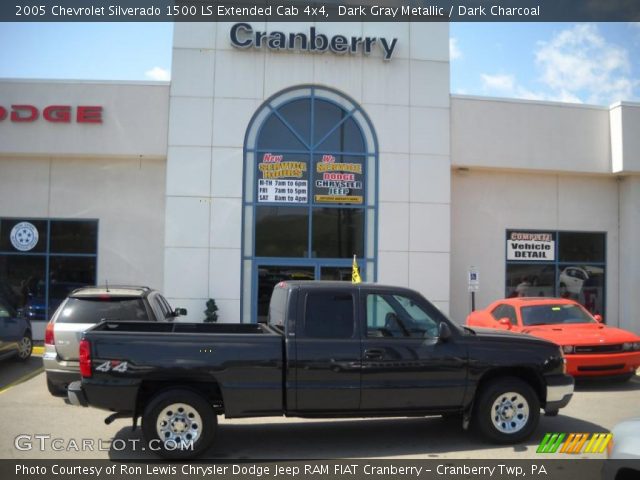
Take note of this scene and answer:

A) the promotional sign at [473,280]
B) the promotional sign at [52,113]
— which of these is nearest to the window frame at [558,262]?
the promotional sign at [473,280]

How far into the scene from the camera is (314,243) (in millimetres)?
15391

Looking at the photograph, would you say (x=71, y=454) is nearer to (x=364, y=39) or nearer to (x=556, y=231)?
(x=364, y=39)

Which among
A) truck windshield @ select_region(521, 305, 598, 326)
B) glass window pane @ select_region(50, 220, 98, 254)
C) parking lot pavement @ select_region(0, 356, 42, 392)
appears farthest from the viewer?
glass window pane @ select_region(50, 220, 98, 254)

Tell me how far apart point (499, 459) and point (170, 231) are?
414 inches

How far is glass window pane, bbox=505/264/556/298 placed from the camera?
55.6 ft

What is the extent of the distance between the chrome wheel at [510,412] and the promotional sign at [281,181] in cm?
926

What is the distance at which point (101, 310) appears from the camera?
872 cm

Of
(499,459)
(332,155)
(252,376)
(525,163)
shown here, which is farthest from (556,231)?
(252,376)

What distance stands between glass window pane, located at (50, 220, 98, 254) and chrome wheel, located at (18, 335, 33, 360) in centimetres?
401

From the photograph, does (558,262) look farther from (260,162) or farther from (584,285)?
(260,162)

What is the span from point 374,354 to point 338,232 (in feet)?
29.7

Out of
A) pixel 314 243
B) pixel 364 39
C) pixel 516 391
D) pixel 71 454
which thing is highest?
pixel 364 39

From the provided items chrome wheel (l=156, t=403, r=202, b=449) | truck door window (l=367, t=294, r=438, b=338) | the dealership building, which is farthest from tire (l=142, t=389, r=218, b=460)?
the dealership building

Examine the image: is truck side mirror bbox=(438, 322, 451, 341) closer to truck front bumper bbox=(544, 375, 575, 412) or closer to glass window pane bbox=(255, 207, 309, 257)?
truck front bumper bbox=(544, 375, 575, 412)
